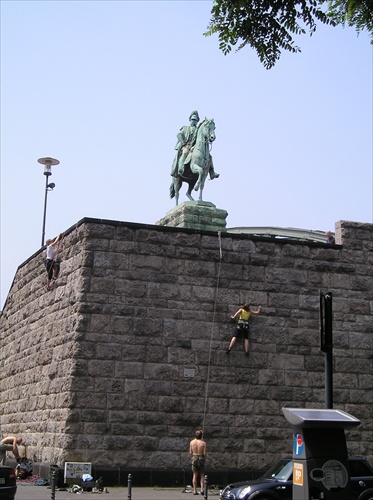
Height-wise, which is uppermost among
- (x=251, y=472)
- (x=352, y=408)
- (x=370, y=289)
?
(x=370, y=289)

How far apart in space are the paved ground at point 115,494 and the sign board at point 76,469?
0.54 meters

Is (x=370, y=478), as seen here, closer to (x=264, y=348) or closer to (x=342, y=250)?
(x=264, y=348)

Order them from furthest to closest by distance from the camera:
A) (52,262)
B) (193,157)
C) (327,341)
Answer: (193,157)
(52,262)
(327,341)

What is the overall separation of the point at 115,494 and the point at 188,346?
4413 millimetres

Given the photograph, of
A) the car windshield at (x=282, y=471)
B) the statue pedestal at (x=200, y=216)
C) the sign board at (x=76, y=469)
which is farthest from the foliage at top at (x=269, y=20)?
the statue pedestal at (x=200, y=216)

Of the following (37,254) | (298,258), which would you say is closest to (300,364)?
(298,258)

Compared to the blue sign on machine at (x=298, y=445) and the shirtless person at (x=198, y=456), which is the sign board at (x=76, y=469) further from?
the blue sign on machine at (x=298, y=445)

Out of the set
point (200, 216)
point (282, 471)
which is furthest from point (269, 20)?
point (200, 216)

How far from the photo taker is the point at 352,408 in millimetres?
21266

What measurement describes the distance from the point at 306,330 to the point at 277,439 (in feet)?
9.78

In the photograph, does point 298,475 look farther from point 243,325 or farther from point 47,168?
point 47,168

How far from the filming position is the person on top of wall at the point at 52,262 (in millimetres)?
22453

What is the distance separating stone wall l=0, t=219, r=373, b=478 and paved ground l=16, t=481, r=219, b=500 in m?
0.99

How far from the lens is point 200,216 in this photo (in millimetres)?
27250
